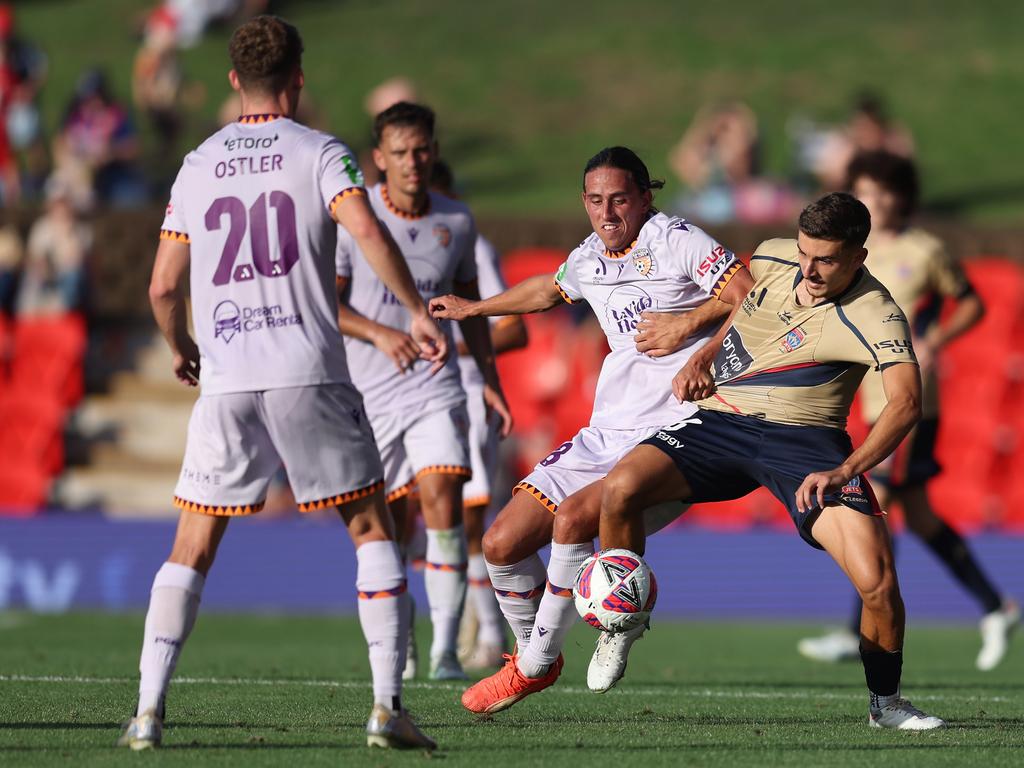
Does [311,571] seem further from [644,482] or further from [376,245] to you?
[376,245]

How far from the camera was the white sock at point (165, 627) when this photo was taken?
5.66m

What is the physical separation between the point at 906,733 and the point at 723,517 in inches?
382

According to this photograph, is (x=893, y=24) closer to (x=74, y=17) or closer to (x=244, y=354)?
(x=74, y=17)

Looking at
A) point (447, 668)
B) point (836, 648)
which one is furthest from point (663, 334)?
point (836, 648)

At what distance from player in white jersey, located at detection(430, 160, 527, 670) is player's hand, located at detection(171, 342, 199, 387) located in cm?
290

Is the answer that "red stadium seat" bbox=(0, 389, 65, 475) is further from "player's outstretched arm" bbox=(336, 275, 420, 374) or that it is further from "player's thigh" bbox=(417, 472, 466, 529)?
"player's outstretched arm" bbox=(336, 275, 420, 374)

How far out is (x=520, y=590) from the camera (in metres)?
7.08

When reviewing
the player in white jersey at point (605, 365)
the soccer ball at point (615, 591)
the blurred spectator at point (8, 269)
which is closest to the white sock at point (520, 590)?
the player in white jersey at point (605, 365)

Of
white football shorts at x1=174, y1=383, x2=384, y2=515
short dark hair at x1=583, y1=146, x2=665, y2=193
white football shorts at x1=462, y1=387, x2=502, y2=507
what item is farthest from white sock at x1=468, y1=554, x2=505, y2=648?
white football shorts at x1=174, y1=383, x2=384, y2=515

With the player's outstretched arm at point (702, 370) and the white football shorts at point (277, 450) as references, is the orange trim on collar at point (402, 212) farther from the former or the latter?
the white football shorts at point (277, 450)

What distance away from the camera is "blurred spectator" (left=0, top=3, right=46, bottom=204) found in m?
21.3

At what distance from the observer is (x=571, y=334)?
1670 centimetres

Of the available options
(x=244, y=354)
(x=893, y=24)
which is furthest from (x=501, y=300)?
(x=893, y=24)

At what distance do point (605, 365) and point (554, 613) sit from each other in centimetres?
112
